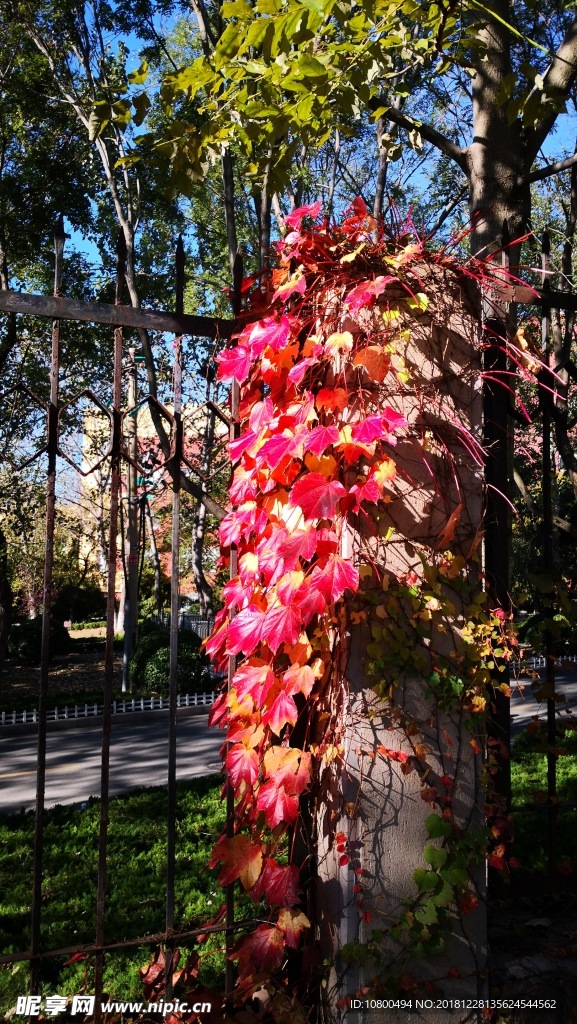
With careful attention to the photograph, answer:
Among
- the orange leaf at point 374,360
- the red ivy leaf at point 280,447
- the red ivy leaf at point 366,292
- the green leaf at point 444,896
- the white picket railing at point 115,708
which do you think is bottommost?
the white picket railing at point 115,708

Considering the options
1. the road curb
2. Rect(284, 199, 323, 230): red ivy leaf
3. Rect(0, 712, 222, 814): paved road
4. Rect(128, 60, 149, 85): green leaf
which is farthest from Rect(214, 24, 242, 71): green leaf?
the road curb

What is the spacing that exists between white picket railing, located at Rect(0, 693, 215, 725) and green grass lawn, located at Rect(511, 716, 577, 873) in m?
7.33

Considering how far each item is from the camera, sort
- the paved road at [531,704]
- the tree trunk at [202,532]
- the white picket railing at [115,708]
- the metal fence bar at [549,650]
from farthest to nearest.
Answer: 1. the tree trunk at [202,532]
2. the white picket railing at [115,708]
3. the paved road at [531,704]
4. the metal fence bar at [549,650]

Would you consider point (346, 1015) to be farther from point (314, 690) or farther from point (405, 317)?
point (405, 317)

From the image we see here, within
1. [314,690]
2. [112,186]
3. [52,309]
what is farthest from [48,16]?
[314,690]

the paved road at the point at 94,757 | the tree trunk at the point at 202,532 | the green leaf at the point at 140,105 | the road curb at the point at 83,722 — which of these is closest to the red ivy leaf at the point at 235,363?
the green leaf at the point at 140,105

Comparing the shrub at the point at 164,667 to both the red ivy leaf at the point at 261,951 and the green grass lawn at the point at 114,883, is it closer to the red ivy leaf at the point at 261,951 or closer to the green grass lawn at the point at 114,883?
the green grass lawn at the point at 114,883

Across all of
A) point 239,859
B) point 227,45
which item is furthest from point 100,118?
point 239,859

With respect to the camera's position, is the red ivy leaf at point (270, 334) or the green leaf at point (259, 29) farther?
the green leaf at point (259, 29)

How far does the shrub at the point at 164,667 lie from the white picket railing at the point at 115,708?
30 centimetres

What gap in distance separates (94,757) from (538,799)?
25.6 ft

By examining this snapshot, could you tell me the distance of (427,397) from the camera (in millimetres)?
2113

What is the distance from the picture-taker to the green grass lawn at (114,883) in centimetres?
290

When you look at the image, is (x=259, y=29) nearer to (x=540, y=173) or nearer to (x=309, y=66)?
(x=309, y=66)
